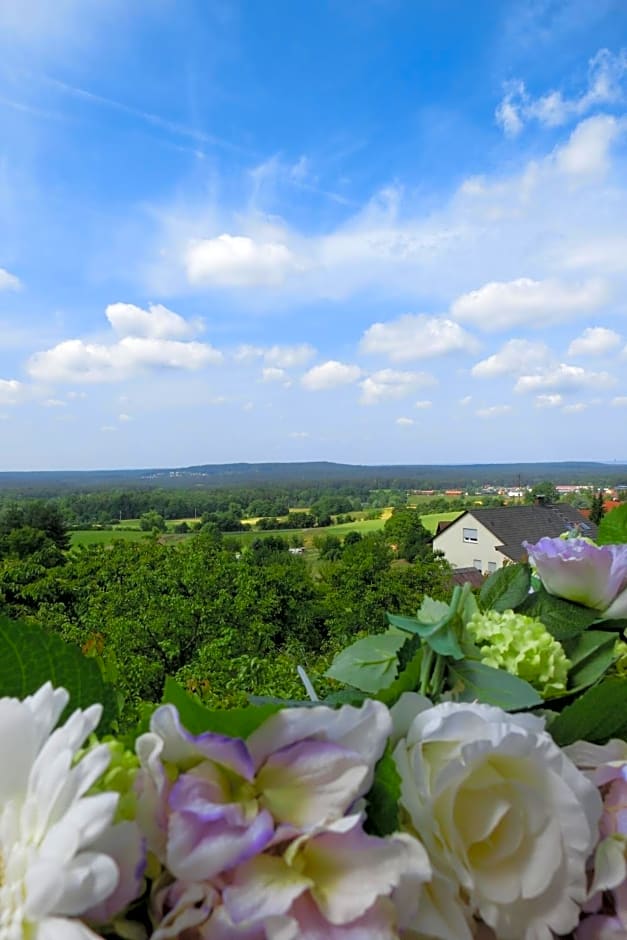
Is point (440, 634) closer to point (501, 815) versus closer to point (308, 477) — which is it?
point (501, 815)

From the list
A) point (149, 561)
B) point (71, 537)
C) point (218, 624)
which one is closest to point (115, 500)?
point (71, 537)

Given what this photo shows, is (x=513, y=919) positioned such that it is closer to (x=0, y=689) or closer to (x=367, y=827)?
(x=367, y=827)

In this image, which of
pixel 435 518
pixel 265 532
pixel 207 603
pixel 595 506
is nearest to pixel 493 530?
pixel 595 506

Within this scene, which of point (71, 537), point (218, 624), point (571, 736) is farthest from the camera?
point (71, 537)

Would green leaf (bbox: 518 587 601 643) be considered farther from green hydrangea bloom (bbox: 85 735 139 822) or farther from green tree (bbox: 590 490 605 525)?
green tree (bbox: 590 490 605 525)

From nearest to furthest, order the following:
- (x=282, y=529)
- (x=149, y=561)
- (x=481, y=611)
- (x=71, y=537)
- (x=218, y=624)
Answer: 1. (x=481, y=611)
2. (x=218, y=624)
3. (x=149, y=561)
4. (x=71, y=537)
5. (x=282, y=529)

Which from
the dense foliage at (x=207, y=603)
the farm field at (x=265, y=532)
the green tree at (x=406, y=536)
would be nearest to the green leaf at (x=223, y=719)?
the dense foliage at (x=207, y=603)
